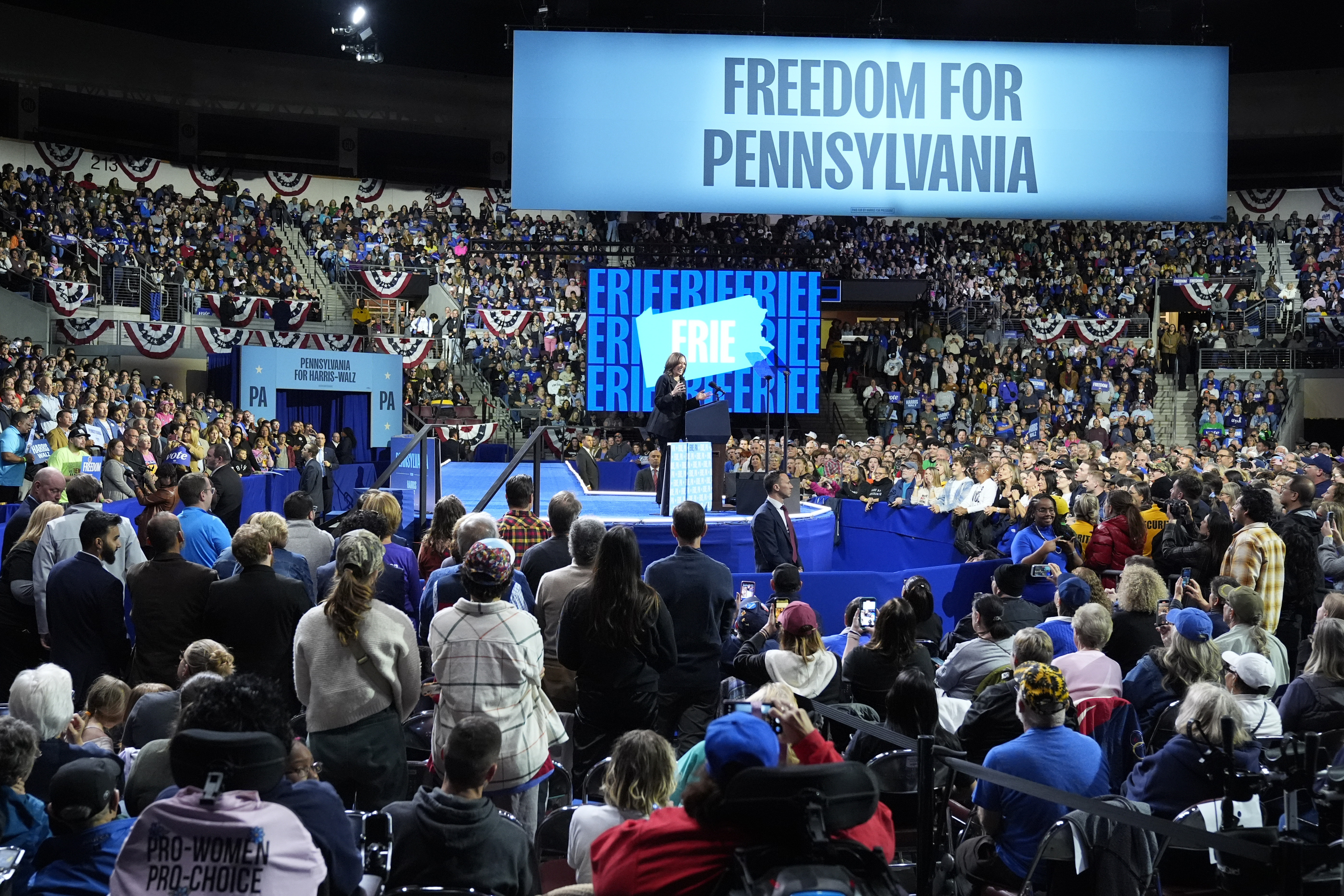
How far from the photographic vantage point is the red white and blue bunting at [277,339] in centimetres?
2305

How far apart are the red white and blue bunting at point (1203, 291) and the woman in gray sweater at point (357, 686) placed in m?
26.1

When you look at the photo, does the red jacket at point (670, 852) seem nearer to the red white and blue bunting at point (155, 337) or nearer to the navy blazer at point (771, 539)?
the navy blazer at point (771, 539)

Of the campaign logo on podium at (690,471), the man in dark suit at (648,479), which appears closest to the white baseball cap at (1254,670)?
the campaign logo on podium at (690,471)

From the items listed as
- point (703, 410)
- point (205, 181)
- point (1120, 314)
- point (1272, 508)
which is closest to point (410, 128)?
point (205, 181)

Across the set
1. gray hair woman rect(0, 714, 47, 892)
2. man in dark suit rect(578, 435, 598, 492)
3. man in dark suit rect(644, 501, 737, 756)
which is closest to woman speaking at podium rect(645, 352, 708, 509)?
man in dark suit rect(644, 501, 737, 756)

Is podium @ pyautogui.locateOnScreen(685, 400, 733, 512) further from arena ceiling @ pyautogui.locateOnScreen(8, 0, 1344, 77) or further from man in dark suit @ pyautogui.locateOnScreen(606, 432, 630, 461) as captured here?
arena ceiling @ pyautogui.locateOnScreen(8, 0, 1344, 77)

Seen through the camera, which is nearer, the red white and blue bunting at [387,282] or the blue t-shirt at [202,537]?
the blue t-shirt at [202,537]

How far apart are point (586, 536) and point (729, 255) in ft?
61.5

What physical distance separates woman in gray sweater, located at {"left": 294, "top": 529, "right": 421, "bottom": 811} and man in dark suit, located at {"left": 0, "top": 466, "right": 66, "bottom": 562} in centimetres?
315

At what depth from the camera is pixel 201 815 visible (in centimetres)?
257

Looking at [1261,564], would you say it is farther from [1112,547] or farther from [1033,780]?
[1033,780]

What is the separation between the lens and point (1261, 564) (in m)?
7.50

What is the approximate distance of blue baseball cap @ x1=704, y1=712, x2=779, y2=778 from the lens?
7.67ft

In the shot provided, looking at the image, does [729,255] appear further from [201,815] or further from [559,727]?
[201,815]
